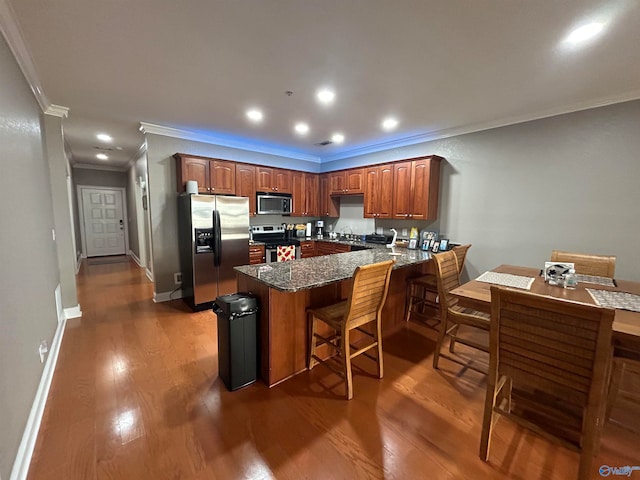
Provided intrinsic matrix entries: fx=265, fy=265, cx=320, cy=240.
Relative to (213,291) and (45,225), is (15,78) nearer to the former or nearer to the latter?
(45,225)

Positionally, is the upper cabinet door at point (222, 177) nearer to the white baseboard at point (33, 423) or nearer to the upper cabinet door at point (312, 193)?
the upper cabinet door at point (312, 193)

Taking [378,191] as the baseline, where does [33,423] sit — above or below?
below

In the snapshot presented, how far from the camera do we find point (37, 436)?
165 centimetres

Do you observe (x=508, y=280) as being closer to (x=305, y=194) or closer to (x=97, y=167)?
(x=305, y=194)

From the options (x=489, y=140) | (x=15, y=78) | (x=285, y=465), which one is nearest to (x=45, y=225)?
(x=15, y=78)

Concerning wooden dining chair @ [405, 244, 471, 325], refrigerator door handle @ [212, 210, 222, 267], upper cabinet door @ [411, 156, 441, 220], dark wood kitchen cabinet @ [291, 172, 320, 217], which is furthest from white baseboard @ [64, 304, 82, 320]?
upper cabinet door @ [411, 156, 441, 220]

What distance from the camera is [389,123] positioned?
11.6 ft

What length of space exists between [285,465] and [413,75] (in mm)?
2965

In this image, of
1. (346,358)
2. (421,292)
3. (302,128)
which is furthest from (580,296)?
(302,128)

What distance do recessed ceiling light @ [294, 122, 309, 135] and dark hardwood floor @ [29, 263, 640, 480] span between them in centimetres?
299

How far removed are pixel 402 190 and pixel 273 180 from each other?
230cm

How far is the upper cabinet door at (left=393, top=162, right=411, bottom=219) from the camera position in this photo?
408 centimetres

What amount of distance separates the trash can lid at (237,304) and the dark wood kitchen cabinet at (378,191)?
2.94 meters

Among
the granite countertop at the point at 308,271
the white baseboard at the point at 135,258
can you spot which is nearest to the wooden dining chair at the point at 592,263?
the granite countertop at the point at 308,271
